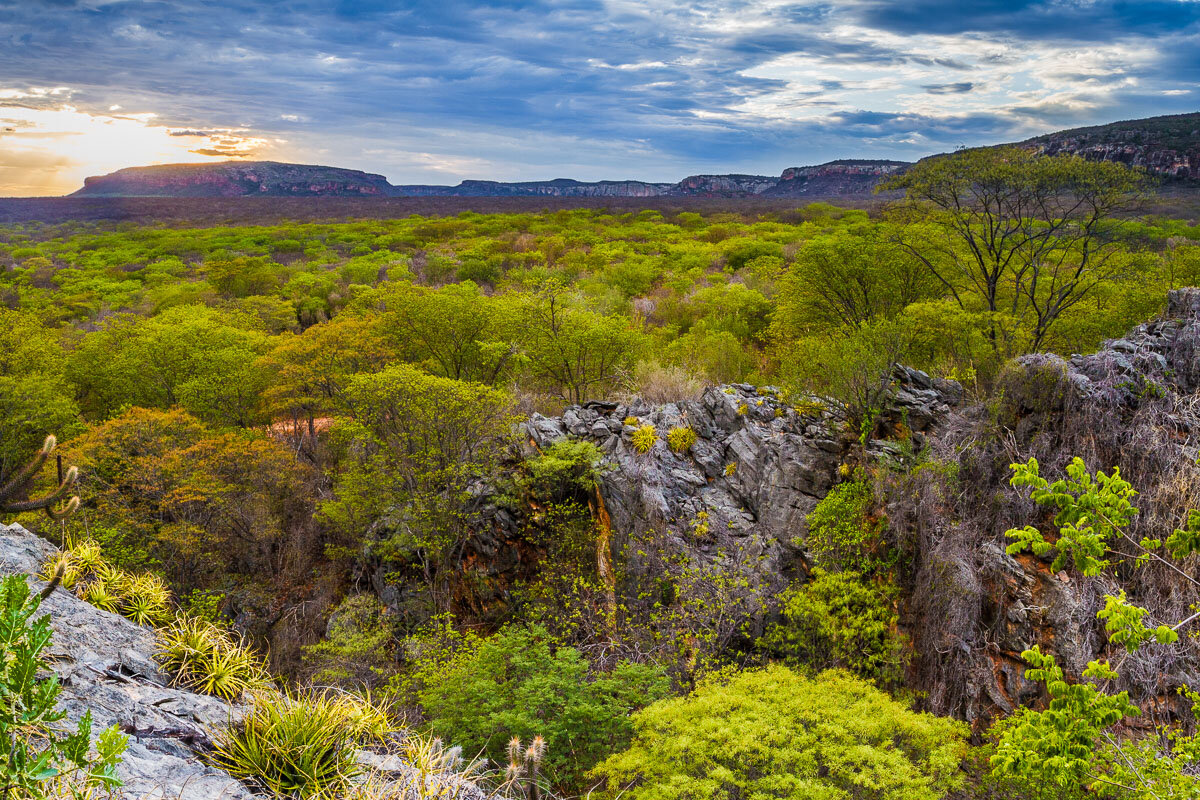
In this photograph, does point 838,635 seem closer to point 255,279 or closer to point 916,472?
point 916,472

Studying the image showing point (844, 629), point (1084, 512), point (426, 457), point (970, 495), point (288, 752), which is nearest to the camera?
point (1084, 512)

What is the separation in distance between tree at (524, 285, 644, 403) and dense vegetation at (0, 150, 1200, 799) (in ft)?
0.43

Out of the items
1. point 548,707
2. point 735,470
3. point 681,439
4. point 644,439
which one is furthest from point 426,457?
point 548,707

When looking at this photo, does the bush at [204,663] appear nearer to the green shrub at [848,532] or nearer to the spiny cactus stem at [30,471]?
the spiny cactus stem at [30,471]

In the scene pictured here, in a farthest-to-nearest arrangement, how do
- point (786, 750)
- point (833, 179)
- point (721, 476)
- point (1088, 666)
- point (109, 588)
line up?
point (833, 179) < point (721, 476) < point (109, 588) < point (786, 750) < point (1088, 666)

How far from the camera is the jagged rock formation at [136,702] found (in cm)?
Result: 516

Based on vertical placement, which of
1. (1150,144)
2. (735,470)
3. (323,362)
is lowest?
(735,470)

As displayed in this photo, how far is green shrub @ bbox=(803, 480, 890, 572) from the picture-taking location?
13266 millimetres

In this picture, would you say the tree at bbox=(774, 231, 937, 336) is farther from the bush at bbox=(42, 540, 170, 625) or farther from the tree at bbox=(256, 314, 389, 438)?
the bush at bbox=(42, 540, 170, 625)

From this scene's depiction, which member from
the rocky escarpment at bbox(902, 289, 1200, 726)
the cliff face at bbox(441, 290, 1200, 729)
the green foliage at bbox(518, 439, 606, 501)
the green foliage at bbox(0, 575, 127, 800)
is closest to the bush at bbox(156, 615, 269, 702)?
the green foliage at bbox(0, 575, 127, 800)

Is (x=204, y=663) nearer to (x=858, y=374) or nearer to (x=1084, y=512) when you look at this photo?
(x=1084, y=512)

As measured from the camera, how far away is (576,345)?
25969 mm

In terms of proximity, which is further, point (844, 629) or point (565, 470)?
point (565, 470)

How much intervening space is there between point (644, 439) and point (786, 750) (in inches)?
409
